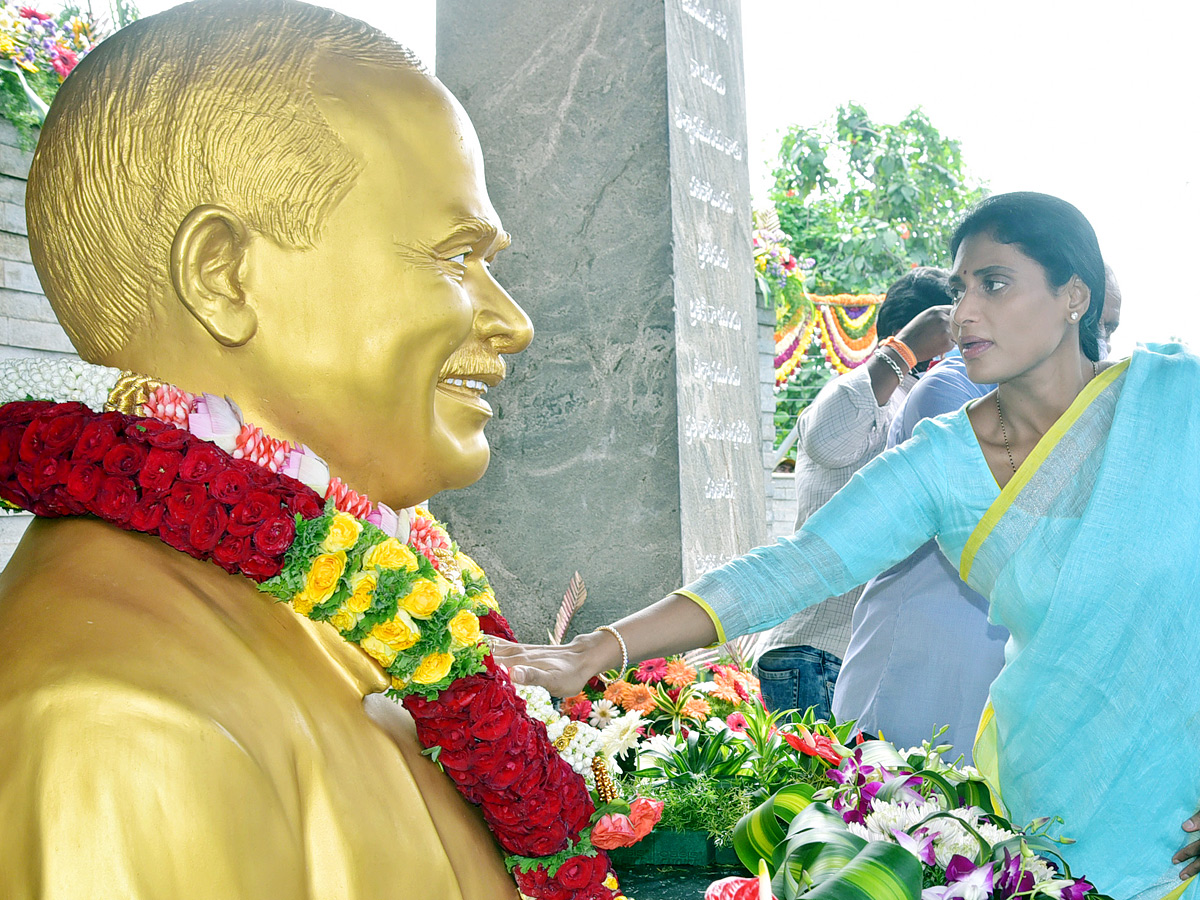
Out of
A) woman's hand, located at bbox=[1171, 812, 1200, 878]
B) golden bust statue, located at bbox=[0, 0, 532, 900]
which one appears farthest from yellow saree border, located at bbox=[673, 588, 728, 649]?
golden bust statue, located at bbox=[0, 0, 532, 900]

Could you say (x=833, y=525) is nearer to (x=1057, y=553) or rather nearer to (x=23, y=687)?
(x=1057, y=553)

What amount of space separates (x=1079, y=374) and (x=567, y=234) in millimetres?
1827

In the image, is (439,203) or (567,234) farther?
(567,234)

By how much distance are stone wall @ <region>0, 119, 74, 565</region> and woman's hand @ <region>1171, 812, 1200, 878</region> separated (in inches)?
173

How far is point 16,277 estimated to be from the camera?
4.79 meters

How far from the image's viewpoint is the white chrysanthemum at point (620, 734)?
2142mm

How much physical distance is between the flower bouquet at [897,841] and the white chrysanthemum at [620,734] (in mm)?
473

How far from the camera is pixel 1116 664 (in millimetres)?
2225

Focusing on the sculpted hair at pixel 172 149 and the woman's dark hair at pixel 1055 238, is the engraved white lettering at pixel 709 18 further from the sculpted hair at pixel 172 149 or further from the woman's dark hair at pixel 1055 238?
the sculpted hair at pixel 172 149

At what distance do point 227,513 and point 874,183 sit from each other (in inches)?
850

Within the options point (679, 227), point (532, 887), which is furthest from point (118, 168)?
point (679, 227)

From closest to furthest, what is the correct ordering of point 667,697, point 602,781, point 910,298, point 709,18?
point 602,781
point 667,697
point 709,18
point 910,298

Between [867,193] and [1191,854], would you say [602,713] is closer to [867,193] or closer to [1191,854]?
[1191,854]

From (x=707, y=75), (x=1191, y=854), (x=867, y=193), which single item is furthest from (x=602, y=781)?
(x=867, y=193)
